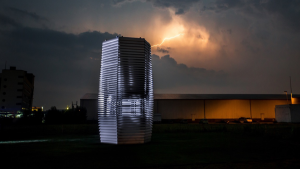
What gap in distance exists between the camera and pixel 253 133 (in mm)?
20438

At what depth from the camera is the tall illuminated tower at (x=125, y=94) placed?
14281mm

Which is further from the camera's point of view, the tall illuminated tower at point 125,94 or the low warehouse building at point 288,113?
the low warehouse building at point 288,113

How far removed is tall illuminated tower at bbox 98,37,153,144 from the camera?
46.9 ft

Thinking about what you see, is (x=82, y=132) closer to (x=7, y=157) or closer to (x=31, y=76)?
(x=7, y=157)

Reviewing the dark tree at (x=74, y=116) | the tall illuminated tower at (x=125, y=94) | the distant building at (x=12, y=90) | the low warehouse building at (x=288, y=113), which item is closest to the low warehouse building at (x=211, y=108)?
the low warehouse building at (x=288, y=113)

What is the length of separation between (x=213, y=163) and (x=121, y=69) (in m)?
7.87

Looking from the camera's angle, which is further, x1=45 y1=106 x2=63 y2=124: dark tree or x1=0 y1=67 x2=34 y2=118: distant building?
x1=0 y1=67 x2=34 y2=118: distant building

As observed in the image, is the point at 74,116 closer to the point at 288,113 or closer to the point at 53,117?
the point at 53,117

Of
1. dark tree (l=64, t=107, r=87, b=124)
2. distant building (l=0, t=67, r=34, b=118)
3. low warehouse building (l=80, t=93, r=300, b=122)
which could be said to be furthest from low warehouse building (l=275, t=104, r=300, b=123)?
distant building (l=0, t=67, r=34, b=118)

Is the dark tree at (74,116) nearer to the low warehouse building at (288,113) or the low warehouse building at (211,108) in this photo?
the low warehouse building at (211,108)

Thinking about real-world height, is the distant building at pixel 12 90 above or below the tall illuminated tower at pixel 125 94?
above

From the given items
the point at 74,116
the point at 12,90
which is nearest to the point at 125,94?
the point at 74,116

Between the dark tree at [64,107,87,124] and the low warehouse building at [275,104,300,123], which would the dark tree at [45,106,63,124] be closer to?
the dark tree at [64,107,87,124]

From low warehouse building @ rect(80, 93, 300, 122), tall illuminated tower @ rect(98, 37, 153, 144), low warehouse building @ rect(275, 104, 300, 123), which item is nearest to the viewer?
tall illuminated tower @ rect(98, 37, 153, 144)
